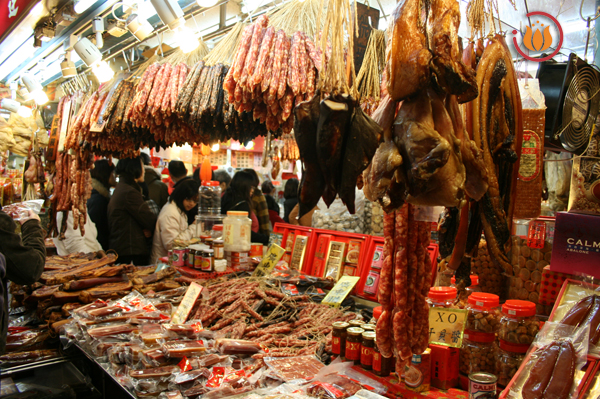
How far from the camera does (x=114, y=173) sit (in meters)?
5.82

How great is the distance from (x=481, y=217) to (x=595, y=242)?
1056mm

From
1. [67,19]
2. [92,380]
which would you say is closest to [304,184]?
[92,380]

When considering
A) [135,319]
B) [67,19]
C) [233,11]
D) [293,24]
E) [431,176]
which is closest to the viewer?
[431,176]

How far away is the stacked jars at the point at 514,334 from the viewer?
5.61ft

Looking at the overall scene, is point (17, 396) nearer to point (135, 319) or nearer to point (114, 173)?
point (135, 319)

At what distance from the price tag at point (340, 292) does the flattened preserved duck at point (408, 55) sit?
225cm

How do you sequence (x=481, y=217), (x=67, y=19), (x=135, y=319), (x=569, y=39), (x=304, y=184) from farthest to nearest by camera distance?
(x=569, y=39)
(x=67, y=19)
(x=135, y=319)
(x=481, y=217)
(x=304, y=184)

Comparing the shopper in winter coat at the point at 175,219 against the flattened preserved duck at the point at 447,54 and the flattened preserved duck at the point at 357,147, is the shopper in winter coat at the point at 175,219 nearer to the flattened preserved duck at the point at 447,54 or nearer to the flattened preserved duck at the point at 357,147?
the flattened preserved duck at the point at 357,147

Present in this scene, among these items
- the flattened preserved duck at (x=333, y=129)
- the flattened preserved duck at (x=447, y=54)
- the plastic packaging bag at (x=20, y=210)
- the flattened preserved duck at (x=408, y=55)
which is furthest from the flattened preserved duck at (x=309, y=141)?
the plastic packaging bag at (x=20, y=210)

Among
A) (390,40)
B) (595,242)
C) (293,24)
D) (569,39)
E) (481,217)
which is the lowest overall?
(595,242)

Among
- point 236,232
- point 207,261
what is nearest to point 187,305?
point 207,261

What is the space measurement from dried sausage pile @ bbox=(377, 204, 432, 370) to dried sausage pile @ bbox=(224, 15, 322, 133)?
4.00 ft

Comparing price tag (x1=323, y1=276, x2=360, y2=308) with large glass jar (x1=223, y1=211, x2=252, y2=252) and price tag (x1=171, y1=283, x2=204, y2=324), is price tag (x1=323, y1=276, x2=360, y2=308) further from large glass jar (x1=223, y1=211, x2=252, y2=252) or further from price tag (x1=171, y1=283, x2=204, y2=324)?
large glass jar (x1=223, y1=211, x2=252, y2=252)

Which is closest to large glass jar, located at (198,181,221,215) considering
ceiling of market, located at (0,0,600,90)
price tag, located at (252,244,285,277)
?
ceiling of market, located at (0,0,600,90)
